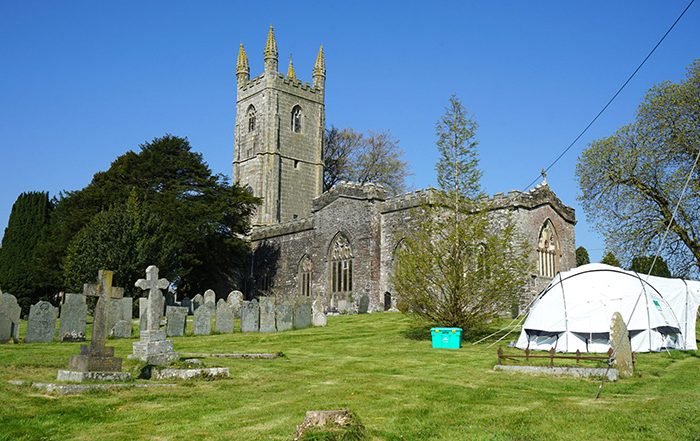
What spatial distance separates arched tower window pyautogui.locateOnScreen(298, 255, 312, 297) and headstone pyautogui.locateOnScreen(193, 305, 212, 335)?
15.0 metres

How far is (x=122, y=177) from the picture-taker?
36.1 meters

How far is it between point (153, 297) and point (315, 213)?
21.5m

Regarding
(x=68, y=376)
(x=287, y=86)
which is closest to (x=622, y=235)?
(x=68, y=376)

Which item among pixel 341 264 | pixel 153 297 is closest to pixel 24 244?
pixel 341 264

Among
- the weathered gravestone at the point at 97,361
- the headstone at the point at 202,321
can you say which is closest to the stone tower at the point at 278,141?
the headstone at the point at 202,321

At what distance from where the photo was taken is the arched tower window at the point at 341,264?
108 feet

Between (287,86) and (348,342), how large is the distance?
35387mm

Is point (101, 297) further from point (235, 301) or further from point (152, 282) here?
point (235, 301)

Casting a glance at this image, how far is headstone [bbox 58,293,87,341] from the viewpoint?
1856 cm

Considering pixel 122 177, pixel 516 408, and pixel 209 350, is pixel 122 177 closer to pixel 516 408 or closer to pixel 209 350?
pixel 209 350

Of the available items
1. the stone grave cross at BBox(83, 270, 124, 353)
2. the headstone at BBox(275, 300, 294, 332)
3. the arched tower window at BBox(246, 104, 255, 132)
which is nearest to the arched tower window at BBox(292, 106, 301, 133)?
the arched tower window at BBox(246, 104, 255, 132)

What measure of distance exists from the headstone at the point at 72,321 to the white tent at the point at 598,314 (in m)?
12.0

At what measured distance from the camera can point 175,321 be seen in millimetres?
20734

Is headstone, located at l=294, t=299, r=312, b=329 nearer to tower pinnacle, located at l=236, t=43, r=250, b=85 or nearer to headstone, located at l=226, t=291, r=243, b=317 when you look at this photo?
headstone, located at l=226, t=291, r=243, b=317
